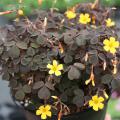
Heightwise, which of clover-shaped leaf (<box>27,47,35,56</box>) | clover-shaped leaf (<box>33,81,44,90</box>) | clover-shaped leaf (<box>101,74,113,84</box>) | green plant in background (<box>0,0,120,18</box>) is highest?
clover-shaped leaf (<box>27,47,35,56</box>)

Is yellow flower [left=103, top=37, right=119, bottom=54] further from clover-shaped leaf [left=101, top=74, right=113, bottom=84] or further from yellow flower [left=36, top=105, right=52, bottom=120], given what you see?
yellow flower [left=36, top=105, right=52, bottom=120]

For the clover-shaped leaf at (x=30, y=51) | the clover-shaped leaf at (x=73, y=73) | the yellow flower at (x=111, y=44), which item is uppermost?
the yellow flower at (x=111, y=44)

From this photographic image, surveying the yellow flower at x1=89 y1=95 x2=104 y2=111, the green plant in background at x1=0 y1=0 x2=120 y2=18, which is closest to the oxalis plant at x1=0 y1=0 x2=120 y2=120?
the yellow flower at x1=89 y1=95 x2=104 y2=111

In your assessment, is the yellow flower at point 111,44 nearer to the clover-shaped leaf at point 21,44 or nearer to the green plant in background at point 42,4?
the clover-shaped leaf at point 21,44

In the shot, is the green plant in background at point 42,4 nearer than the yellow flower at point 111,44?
No

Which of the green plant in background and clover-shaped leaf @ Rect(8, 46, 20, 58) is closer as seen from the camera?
clover-shaped leaf @ Rect(8, 46, 20, 58)

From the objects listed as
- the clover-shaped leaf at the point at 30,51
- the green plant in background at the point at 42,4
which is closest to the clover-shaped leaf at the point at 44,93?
the clover-shaped leaf at the point at 30,51

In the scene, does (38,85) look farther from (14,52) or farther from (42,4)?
(42,4)
